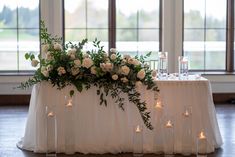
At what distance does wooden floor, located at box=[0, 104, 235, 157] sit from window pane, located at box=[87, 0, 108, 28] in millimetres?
1956

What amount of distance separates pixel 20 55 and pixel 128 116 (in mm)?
4148

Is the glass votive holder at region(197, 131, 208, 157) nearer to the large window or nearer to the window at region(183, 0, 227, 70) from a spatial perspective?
the window at region(183, 0, 227, 70)

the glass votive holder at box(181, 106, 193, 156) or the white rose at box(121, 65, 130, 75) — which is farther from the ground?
the white rose at box(121, 65, 130, 75)

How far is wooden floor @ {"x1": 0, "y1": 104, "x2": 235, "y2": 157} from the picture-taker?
16.4 ft

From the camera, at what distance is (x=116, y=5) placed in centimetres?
867

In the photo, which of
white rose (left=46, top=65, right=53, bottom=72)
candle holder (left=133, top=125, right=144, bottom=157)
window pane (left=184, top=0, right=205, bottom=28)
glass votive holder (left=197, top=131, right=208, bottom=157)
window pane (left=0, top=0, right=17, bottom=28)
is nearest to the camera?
→ glass votive holder (left=197, top=131, right=208, bottom=157)

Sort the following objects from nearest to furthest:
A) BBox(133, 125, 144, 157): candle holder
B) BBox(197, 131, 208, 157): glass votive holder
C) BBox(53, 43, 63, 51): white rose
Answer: BBox(197, 131, 208, 157): glass votive holder < BBox(133, 125, 144, 157): candle holder < BBox(53, 43, 63, 51): white rose

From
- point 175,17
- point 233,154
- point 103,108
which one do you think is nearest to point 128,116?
point 103,108

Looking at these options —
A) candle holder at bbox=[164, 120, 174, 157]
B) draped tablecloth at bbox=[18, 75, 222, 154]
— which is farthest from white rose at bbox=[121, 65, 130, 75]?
candle holder at bbox=[164, 120, 174, 157]

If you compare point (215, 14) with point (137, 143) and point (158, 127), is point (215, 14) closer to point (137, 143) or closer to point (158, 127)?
point (158, 127)

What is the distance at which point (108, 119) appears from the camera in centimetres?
502

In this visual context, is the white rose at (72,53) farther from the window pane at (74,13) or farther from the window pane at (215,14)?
the window pane at (215,14)

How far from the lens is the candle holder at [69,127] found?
4996mm

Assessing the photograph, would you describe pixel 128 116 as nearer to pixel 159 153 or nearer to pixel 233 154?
pixel 159 153
